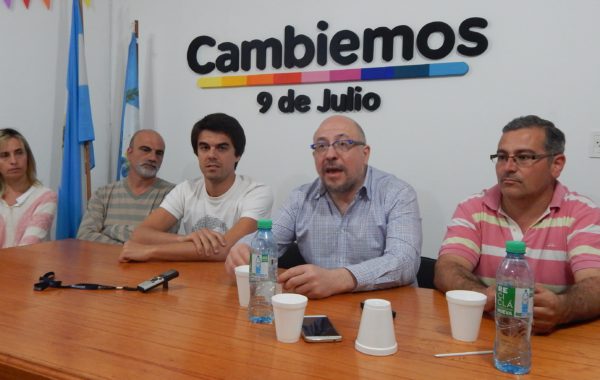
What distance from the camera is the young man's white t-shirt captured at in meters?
2.46

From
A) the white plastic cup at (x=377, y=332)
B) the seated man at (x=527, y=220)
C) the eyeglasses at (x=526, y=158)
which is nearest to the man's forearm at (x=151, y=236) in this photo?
the seated man at (x=527, y=220)

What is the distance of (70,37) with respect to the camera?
132 inches

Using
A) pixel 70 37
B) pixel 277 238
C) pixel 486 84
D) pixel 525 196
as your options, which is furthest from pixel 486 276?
pixel 70 37

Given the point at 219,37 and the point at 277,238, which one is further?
the point at 219,37

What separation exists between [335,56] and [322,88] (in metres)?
0.21

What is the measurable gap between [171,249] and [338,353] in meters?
1.08

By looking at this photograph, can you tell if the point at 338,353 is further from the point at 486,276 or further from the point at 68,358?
the point at 486,276

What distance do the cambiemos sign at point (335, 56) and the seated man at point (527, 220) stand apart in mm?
976

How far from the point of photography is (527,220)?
170 cm

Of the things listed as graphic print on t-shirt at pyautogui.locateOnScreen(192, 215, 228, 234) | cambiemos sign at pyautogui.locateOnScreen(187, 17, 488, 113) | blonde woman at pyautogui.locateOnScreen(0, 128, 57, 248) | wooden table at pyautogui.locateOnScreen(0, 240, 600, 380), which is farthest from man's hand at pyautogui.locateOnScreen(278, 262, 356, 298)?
blonde woman at pyautogui.locateOnScreen(0, 128, 57, 248)

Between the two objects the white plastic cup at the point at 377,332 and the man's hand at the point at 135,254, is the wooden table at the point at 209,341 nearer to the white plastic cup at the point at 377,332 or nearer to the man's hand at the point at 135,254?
the white plastic cup at the point at 377,332

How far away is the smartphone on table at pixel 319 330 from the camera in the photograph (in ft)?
3.55

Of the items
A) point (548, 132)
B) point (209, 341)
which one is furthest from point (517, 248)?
point (548, 132)

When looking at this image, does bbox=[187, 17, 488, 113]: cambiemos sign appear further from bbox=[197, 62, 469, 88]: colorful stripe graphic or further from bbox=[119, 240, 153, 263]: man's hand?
bbox=[119, 240, 153, 263]: man's hand
